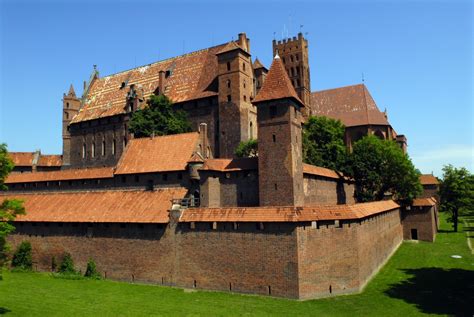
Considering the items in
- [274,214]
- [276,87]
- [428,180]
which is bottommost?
[274,214]

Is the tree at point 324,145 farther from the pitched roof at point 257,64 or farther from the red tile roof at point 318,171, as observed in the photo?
the pitched roof at point 257,64

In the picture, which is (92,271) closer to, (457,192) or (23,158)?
(23,158)

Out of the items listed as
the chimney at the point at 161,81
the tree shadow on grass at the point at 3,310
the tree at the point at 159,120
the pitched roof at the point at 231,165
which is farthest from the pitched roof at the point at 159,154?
the tree shadow on grass at the point at 3,310

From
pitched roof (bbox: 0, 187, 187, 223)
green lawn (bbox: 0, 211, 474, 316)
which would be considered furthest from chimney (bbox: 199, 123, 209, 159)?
green lawn (bbox: 0, 211, 474, 316)

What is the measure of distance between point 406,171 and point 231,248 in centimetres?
2638

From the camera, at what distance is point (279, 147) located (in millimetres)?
29484

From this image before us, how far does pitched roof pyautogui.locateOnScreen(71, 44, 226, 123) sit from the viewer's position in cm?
4784

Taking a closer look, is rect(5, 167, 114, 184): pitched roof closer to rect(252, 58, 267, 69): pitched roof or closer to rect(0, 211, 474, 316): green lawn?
rect(0, 211, 474, 316): green lawn

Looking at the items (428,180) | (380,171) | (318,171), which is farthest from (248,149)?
(428,180)

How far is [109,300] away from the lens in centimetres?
2530

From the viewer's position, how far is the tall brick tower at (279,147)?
2908 centimetres

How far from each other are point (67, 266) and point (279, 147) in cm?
2077

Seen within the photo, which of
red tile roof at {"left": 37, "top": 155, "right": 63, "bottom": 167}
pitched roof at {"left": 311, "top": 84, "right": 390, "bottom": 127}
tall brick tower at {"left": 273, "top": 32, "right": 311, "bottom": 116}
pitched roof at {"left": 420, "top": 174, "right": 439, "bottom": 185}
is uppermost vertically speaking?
tall brick tower at {"left": 273, "top": 32, "right": 311, "bottom": 116}

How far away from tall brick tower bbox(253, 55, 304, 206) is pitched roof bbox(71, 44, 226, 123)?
14878 millimetres
